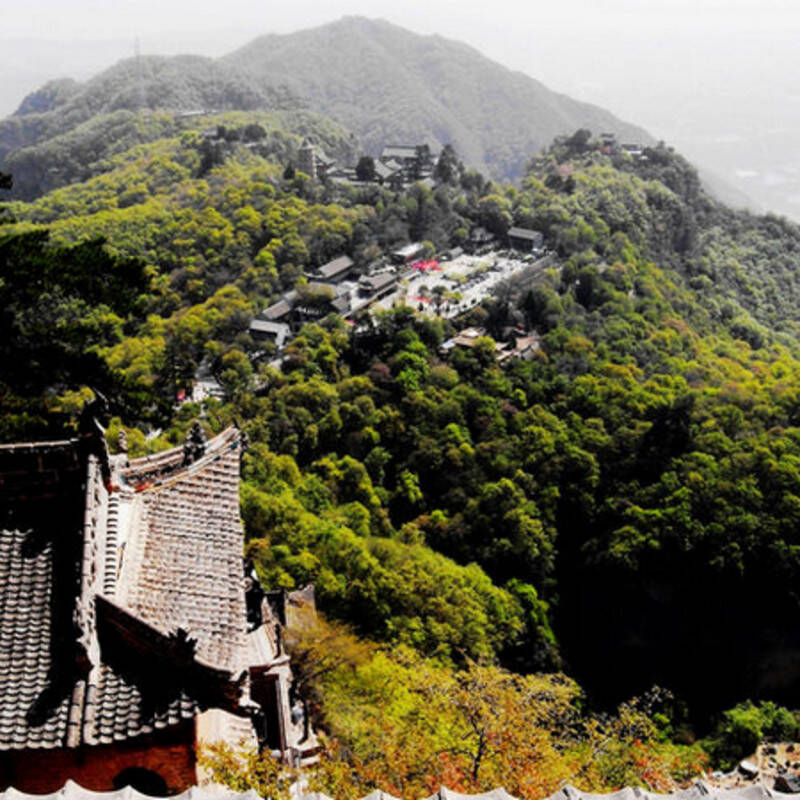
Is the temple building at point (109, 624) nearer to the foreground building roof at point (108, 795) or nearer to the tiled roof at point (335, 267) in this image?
the foreground building roof at point (108, 795)

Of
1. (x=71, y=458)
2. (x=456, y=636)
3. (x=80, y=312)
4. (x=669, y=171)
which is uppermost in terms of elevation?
(x=669, y=171)

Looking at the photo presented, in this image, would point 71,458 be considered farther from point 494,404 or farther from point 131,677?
point 494,404

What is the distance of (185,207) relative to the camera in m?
77.7

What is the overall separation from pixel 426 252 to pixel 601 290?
16703 mm

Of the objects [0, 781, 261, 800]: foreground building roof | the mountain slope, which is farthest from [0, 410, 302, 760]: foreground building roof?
the mountain slope

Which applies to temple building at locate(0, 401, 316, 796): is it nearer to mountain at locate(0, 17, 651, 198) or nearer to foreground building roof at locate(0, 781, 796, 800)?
foreground building roof at locate(0, 781, 796, 800)

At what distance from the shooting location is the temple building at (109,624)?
8383mm

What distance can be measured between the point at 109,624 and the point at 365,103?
191278 millimetres

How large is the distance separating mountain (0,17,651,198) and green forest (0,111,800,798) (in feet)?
213

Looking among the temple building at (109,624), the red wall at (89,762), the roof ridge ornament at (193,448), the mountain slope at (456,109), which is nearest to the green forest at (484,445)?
the red wall at (89,762)

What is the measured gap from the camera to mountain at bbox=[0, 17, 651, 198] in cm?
14162

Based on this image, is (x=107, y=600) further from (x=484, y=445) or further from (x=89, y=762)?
(x=484, y=445)

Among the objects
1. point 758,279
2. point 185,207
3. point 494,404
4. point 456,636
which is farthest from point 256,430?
point 758,279

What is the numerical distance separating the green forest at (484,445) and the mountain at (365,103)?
64.8 m
